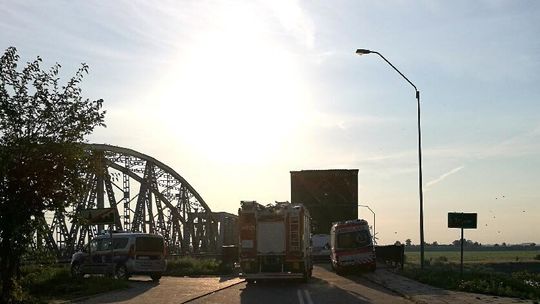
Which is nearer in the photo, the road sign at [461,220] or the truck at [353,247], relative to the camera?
the road sign at [461,220]

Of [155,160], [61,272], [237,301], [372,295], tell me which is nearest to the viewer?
[237,301]

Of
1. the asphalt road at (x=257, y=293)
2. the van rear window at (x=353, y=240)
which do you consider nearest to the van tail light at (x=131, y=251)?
the asphalt road at (x=257, y=293)

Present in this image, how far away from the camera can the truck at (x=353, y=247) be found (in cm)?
3647

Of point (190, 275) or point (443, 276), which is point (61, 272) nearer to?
point (190, 275)

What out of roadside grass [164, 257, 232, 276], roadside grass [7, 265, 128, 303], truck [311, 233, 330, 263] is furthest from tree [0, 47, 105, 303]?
truck [311, 233, 330, 263]

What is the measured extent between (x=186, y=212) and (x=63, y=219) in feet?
215

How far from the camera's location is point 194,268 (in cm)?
3916

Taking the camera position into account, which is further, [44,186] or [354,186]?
[354,186]

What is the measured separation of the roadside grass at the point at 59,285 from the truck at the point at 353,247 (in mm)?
13982

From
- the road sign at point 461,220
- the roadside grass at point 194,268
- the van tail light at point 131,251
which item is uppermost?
the road sign at point 461,220

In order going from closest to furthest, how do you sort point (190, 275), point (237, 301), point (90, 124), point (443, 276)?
point (90, 124)
point (237, 301)
point (443, 276)
point (190, 275)

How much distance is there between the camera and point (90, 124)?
18.2 m

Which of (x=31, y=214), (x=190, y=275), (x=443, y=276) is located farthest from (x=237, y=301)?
(x=190, y=275)

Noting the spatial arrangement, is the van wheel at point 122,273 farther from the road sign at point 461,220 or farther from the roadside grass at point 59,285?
the road sign at point 461,220
